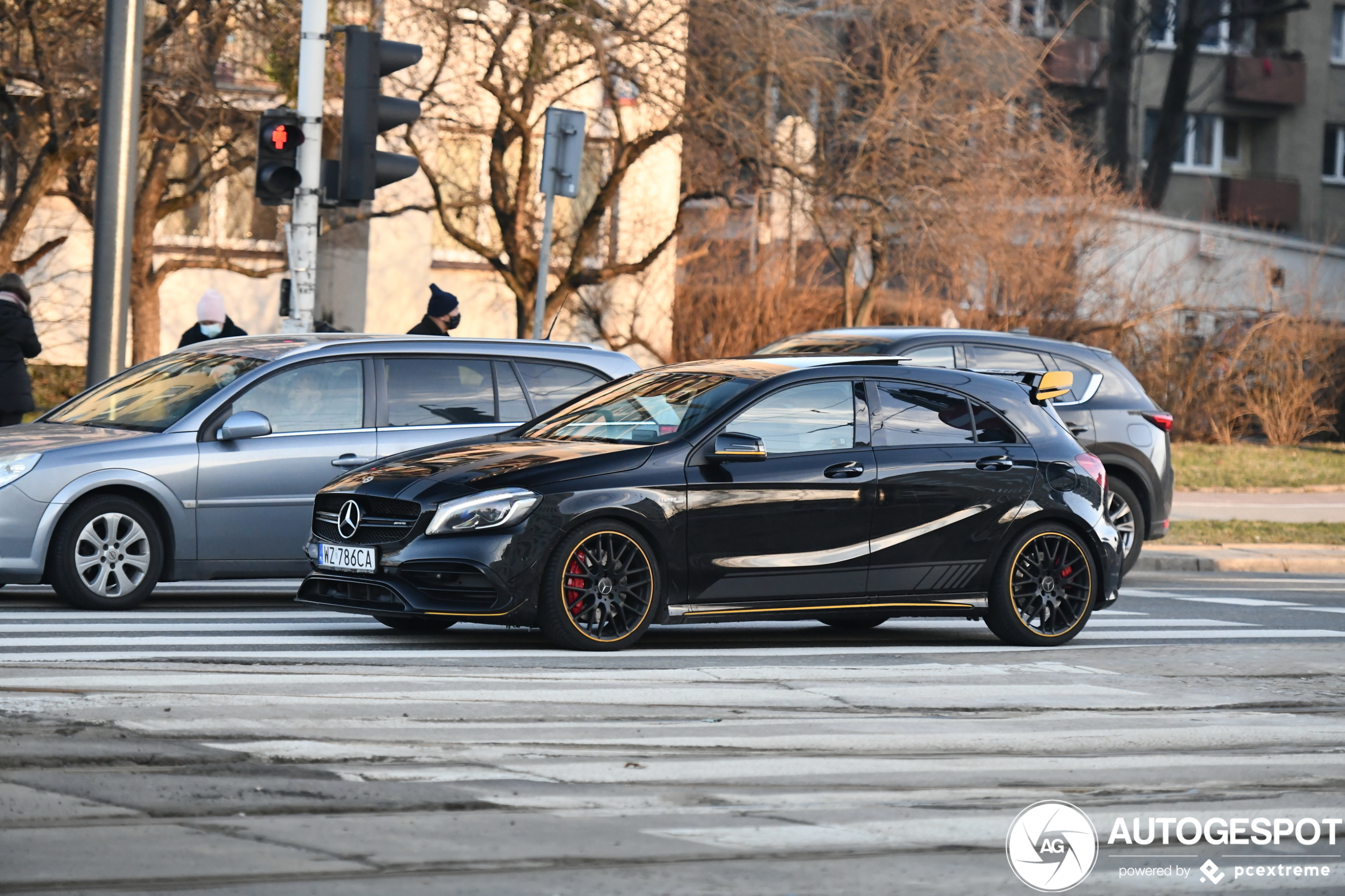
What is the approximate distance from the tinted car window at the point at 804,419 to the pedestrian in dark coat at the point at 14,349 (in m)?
7.87

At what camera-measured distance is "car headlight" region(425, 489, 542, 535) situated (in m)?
9.48

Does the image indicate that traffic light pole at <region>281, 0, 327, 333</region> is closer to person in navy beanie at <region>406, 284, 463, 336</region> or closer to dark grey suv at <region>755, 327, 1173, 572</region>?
person in navy beanie at <region>406, 284, 463, 336</region>

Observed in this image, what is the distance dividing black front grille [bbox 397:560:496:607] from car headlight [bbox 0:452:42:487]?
2.70 meters

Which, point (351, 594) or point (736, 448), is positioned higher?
point (736, 448)

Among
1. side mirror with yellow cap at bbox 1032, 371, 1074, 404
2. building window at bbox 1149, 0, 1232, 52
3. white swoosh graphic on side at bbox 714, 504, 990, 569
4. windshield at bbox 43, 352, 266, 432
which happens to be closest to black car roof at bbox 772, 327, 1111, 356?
side mirror with yellow cap at bbox 1032, 371, 1074, 404

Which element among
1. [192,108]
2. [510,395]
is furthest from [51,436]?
[192,108]

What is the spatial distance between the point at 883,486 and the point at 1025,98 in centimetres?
1723

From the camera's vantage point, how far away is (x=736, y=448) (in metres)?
9.98

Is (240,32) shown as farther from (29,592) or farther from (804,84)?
(29,592)

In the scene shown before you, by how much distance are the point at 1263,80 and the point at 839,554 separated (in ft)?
157

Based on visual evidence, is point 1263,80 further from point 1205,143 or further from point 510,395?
point 510,395

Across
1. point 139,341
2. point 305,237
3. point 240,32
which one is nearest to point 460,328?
point 139,341

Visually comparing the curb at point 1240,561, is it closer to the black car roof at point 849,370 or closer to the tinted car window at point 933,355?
the tinted car window at point 933,355

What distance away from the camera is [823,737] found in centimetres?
753
